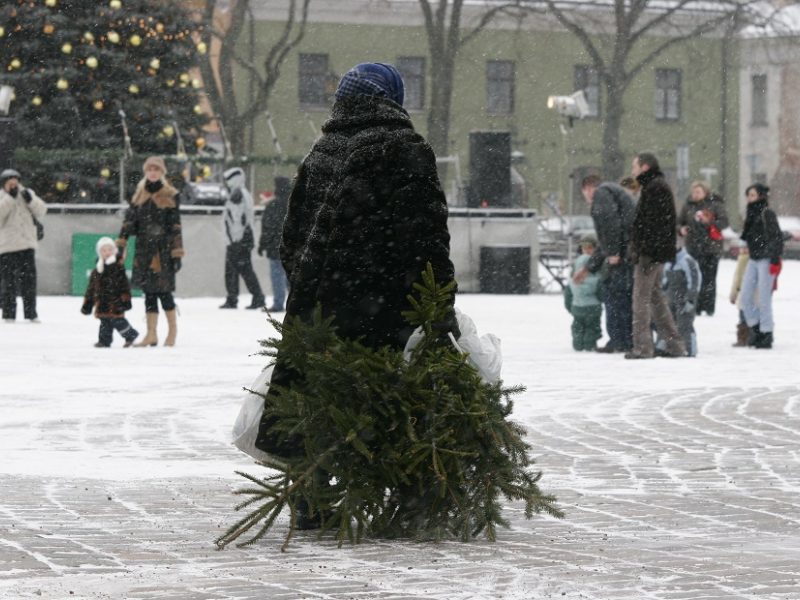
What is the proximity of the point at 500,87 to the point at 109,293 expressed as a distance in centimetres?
4721

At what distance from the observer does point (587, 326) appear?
1692 centimetres

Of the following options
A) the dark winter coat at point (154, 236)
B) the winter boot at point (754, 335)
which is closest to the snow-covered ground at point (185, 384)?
the winter boot at point (754, 335)

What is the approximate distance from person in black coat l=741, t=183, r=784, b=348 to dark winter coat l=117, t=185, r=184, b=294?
554 cm

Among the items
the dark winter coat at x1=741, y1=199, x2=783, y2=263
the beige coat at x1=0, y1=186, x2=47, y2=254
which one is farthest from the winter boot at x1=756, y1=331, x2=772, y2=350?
the beige coat at x1=0, y1=186, x2=47, y2=254

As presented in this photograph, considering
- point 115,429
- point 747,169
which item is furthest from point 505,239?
point 747,169

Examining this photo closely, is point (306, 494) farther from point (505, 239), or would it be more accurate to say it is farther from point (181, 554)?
point (505, 239)

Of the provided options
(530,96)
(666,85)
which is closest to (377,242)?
(530,96)

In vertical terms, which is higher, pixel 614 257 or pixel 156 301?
pixel 614 257

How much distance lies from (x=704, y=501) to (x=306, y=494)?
2.16 meters

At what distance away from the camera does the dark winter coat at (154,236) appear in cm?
1666

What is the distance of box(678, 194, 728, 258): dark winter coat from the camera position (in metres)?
21.5

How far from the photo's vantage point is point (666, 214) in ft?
50.6

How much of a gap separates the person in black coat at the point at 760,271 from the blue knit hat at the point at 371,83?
36.5 ft

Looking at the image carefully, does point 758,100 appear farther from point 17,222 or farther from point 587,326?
point 587,326
